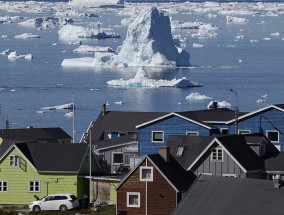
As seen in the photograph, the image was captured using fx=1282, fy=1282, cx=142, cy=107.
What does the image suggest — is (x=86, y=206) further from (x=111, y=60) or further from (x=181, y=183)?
(x=111, y=60)

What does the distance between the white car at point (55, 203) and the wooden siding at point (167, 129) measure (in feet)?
13.7

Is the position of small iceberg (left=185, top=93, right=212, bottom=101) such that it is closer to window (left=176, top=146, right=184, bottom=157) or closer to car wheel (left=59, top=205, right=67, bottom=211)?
window (left=176, top=146, right=184, bottom=157)

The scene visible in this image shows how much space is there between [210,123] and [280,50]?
12527cm

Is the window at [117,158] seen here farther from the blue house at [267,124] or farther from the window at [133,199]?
the window at [133,199]

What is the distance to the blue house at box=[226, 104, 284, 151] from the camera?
31266 mm

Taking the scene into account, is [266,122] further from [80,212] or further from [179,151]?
[80,212]

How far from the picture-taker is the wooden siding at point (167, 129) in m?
31.2

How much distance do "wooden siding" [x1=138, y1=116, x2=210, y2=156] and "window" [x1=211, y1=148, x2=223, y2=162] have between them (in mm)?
4338

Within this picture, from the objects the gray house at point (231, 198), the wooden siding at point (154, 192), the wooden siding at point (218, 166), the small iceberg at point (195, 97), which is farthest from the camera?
the small iceberg at point (195, 97)

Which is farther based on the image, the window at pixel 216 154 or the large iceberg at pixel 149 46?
the large iceberg at pixel 149 46

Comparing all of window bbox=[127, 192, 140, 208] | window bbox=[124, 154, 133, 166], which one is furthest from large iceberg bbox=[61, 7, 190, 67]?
window bbox=[127, 192, 140, 208]

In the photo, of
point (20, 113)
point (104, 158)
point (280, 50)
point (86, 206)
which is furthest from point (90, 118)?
point (280, 50)

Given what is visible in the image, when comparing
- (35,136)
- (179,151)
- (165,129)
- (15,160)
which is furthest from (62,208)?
(35,136)

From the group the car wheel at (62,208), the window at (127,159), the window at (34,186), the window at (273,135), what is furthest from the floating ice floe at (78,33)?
the car wheel at (62,208)
